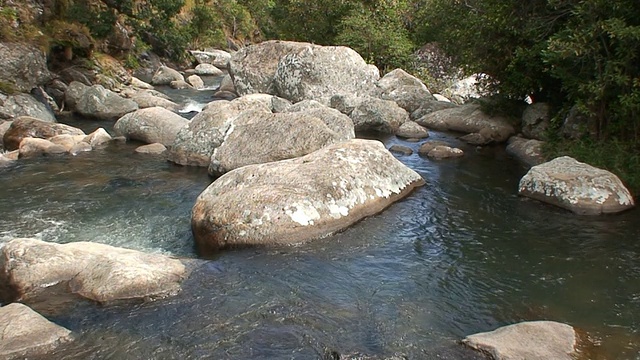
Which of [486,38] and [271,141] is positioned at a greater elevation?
[486,38]

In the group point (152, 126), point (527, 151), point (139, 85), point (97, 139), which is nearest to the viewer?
point (527, 151)

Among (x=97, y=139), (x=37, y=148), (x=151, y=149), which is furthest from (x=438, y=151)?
(x=37, y=148)

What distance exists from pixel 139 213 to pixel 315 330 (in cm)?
613

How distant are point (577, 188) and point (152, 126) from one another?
12.7 meters

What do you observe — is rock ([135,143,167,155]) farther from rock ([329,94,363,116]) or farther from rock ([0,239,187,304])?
rock ([0,239,187,304])

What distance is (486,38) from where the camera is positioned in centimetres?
1867

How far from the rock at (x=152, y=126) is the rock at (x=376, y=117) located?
6.28 metres

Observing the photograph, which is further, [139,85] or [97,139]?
[139,85]

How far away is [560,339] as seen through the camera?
22.1ft

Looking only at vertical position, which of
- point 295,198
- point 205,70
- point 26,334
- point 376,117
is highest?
point 205,70

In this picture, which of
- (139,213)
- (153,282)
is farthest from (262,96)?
(153,282)

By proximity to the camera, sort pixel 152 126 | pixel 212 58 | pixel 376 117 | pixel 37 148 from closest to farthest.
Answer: pixel 37 148, pixel 152 126, pixel 376 117, pixel 212 58

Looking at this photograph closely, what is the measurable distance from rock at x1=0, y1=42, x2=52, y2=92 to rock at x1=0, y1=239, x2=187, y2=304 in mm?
15961

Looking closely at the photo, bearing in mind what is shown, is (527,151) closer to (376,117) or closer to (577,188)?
(577,188)
